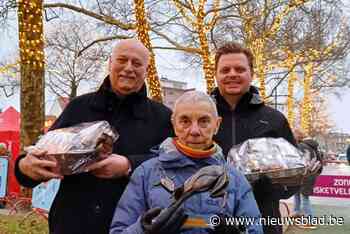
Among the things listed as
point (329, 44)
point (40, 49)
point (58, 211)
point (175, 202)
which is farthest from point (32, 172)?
point (329, 44)

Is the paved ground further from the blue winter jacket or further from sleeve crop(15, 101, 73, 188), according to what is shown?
the blue winter jacket

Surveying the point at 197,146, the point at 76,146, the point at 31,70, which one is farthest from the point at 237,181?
the point at 31,70

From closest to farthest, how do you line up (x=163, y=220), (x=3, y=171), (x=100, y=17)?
(x=163, y=220)
(x=100, y=17)
(x=3, y=171)

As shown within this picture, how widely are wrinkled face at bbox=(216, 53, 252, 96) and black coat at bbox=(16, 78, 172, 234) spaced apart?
0.35 metres

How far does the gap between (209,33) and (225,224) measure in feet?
36.4

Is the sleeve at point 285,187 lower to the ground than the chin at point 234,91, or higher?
lower

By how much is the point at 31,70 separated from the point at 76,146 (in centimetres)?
615

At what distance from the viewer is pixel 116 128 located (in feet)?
7.73

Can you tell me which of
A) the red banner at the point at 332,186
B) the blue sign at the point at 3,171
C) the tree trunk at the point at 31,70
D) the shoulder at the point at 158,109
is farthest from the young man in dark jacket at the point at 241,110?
the blue sign at the point at 3,171

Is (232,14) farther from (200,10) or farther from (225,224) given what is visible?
(225,224)

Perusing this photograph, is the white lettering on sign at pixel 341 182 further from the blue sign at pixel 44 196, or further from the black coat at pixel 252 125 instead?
the black coat at pixel 252 125

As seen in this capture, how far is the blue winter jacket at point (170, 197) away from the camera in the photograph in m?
1.83

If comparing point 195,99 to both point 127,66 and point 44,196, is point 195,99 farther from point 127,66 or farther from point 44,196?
point 44,196

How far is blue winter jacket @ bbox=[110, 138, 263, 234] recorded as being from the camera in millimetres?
1829
